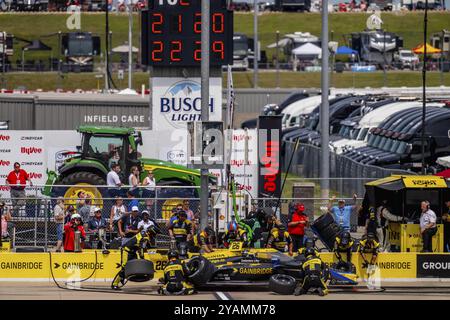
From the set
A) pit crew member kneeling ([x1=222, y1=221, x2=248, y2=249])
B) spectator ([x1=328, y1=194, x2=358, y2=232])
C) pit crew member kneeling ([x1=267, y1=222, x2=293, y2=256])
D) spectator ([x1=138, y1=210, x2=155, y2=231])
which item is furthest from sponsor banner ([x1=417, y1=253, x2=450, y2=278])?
spectator ([x1=138, y1=210, x2=155, y2=231])

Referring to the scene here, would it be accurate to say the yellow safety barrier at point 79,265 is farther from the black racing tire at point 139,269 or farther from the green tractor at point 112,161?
the green tractor at point 112,161

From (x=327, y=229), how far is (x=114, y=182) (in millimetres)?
6921

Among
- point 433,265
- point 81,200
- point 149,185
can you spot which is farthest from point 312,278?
point 149,185

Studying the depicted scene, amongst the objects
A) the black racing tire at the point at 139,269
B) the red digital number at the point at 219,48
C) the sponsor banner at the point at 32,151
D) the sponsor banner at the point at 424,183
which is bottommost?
the black racing tire at the point at 139,269

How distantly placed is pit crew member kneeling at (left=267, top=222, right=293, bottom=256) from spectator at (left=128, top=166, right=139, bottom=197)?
5.51m

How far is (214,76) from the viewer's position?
37344 millimetres

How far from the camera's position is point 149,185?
3250cm

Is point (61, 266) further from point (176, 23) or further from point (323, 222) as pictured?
point (176, 23)

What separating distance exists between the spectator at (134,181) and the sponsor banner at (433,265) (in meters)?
A: 7.56

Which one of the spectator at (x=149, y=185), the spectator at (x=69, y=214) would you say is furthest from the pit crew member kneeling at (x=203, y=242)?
the spectator at (x=149, y=185)

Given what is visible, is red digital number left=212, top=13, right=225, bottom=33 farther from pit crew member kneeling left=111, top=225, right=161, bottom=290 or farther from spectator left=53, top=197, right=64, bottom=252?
pit crew member kneeling left=111, top=225, right=161, bottom=290

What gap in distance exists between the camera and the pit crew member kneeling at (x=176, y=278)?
24.1 m

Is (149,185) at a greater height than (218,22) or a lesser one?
lesser
